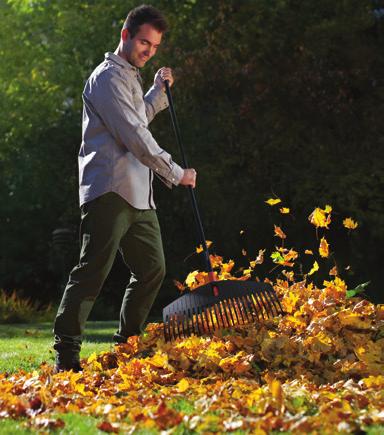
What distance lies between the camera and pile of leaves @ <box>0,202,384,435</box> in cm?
347

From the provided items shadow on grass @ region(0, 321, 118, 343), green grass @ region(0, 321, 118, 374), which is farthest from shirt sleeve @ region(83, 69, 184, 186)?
shadow on grass @ region(0, 321, 118, 343)

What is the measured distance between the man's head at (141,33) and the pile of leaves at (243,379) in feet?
5.29

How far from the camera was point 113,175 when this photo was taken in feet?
15.4

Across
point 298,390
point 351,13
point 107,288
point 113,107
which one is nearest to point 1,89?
point 107,288

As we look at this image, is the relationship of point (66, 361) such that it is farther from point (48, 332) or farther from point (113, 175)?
point (48, 332)

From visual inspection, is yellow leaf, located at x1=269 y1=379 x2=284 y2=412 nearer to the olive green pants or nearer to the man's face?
the olive green pants

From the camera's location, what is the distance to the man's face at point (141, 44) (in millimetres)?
4766

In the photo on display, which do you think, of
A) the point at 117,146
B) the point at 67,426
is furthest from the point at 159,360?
the point at 67,426

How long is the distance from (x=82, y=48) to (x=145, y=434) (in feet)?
38.4

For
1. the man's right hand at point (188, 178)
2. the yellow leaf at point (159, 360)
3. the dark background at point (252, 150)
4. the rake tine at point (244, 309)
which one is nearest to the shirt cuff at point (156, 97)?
the man's right hand at point (188, 178)

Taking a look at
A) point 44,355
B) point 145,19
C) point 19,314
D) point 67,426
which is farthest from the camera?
point 19,314

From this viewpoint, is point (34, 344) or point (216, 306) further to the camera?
point (34, 344)

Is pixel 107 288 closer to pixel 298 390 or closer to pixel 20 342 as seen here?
pixel 20 342

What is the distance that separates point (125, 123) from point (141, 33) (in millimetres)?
518
